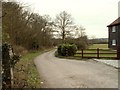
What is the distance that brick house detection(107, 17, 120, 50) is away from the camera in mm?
45469

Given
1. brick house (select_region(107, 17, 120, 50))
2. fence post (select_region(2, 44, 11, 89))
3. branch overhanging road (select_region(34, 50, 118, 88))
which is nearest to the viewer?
fence post (select_region(2, 44, 11, 89))

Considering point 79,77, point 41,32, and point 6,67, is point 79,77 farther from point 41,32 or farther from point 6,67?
point 41,32

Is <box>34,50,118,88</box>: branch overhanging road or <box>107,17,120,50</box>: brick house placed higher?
<box>107,17,120,50</box>: brick house

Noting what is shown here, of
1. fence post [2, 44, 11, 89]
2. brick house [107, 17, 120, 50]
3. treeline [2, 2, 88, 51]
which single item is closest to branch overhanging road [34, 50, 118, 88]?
fence post [2, 44, 11, 89]

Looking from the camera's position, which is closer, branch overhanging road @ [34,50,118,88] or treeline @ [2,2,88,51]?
branch overhanging road @ [34,50,118,88]

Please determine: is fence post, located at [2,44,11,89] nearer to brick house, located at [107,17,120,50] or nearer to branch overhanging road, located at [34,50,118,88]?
branch overhanging road, located at [34,50,118,88]

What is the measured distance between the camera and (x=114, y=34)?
155 feet

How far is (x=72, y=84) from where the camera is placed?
10.7 m

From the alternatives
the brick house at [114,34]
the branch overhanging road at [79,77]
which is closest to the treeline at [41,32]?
the brick house at [114,34]

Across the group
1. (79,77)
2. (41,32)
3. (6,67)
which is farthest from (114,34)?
(6,67)

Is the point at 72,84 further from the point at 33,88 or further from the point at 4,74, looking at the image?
the point at 4,74

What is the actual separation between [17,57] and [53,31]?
5459cm

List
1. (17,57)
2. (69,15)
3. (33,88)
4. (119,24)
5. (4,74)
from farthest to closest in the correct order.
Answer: (69,15) < (119,24) < (17,57) < (33,88) < (4,74)

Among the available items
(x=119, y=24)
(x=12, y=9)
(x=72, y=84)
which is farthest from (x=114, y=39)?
(x=72, y=84)
